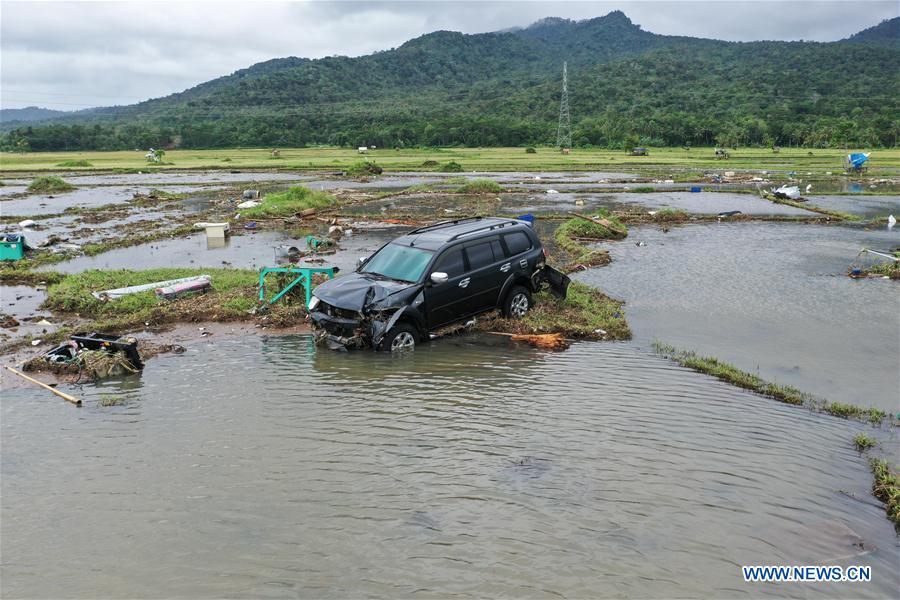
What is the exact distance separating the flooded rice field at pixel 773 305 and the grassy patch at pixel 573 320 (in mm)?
497

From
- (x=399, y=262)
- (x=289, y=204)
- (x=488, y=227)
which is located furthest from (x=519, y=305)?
(x=289, y=204)

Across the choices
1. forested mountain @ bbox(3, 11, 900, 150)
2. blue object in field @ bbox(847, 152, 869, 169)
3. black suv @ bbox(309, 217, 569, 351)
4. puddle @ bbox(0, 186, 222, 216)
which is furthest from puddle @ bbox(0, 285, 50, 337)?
forested mountain @ bbox(3, 11, 900, 150)

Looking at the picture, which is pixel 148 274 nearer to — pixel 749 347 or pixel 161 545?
pixel 161 545

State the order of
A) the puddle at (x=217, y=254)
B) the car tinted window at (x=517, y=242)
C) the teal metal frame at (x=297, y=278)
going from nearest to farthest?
the car tinted window at (x=517, y=242) < the teal metal frame at (x=297, y=278) < the puddle at (x=217, y=254)

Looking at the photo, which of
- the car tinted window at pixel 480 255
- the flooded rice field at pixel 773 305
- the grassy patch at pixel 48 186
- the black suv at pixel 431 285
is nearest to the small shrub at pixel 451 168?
the grassy patch at pixel 48 186

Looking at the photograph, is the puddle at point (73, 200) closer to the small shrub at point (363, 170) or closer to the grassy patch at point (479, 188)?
the small shrub at point (363, 170)

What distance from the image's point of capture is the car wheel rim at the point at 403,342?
11.8m

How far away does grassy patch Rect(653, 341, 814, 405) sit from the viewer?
9789 millimetres

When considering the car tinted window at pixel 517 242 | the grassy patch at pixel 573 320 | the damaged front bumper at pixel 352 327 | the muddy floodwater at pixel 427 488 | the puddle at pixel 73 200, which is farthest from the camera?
the puddle at pixel 73 200

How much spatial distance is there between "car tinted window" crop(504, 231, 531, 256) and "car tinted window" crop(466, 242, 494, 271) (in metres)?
0.60

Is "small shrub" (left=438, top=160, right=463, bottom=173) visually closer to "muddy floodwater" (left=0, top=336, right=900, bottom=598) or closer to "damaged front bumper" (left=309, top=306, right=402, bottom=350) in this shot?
"damaged front bumper" (left=309, top=306, right=402, bottom=350)

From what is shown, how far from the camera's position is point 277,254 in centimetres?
2038

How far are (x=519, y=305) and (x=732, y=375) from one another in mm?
4824

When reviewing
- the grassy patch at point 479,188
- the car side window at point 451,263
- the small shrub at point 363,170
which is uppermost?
the small shrub at point 363,170
